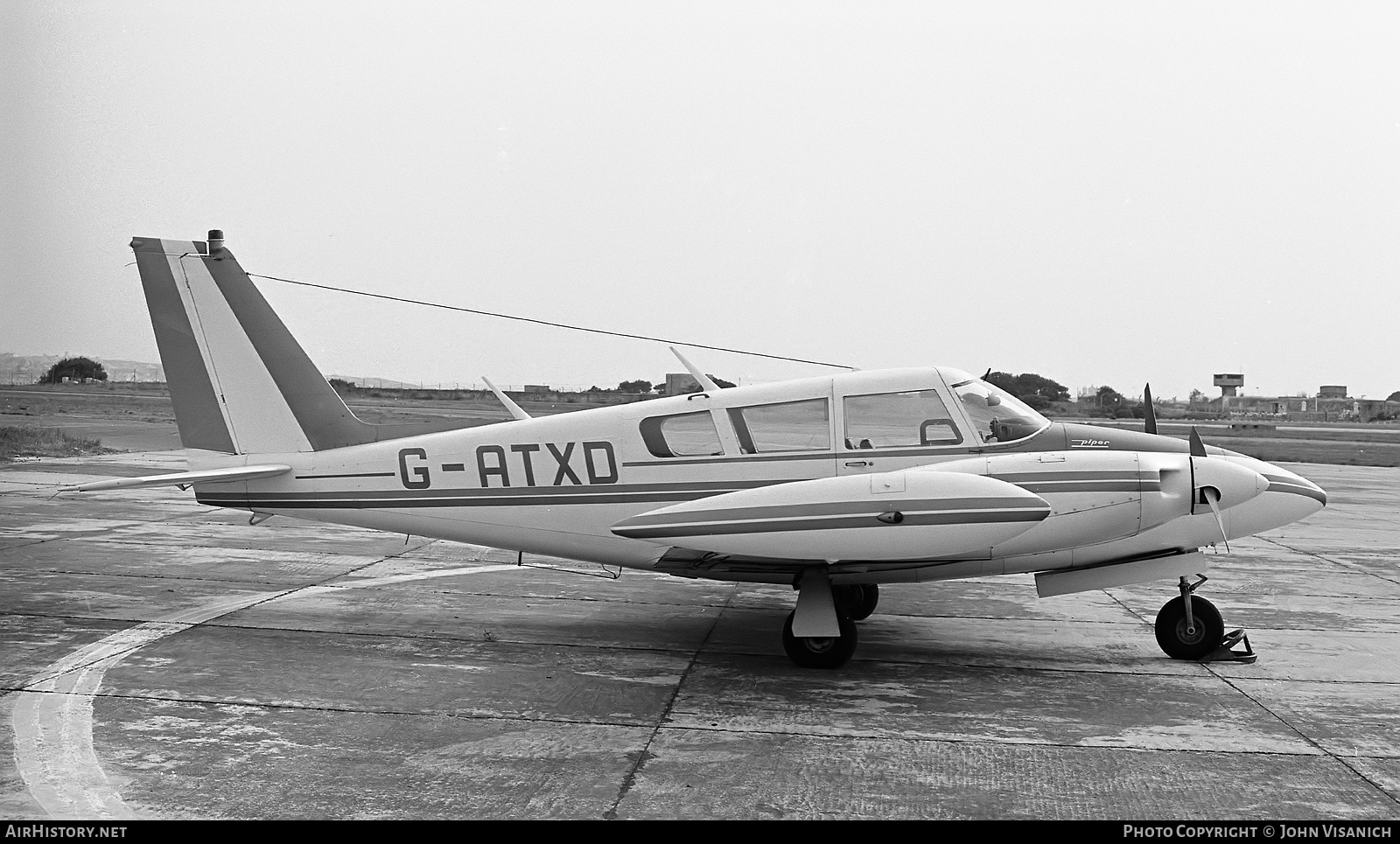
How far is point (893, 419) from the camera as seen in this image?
8.40 meters

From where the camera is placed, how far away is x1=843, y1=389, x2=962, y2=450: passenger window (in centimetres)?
836

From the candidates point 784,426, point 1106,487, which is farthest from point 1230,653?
point 784,426

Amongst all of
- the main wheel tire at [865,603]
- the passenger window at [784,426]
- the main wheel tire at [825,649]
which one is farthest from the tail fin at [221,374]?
the main wheel tire at [865,603]

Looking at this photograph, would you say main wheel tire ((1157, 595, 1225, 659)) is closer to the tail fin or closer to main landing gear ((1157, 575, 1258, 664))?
main landing gear ((1157, 575, 1258, 664))

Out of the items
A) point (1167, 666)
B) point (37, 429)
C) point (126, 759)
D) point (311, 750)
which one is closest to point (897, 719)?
point (1167, 666)

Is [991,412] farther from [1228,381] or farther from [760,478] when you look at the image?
[1228,381]

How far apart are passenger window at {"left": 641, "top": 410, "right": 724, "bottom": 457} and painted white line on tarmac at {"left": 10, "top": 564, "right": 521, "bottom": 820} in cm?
438

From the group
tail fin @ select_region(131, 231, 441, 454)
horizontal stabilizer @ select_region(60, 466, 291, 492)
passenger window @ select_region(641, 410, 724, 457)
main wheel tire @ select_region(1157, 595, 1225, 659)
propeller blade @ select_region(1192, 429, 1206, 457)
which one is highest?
tail fin @ select_region(131, 231, 441, 454)

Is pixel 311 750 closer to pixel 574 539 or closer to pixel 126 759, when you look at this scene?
pixel 126 759

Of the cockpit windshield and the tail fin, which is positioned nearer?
the cockpit windshield

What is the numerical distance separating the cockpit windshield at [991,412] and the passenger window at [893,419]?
0.21 m

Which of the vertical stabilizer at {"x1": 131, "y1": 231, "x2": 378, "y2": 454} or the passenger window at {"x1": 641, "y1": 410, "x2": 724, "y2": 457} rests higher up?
the vertical stabilizer at {"x1": 131, "y1": 231, "x2": 378, "y2": 454}

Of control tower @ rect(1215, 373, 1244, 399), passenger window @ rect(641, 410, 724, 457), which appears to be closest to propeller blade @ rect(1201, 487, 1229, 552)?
passenger window @ rect(641, 410, 724, 457)

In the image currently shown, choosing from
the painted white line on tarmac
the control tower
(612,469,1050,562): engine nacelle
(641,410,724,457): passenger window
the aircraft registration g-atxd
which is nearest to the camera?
the painted white line on tarmac
